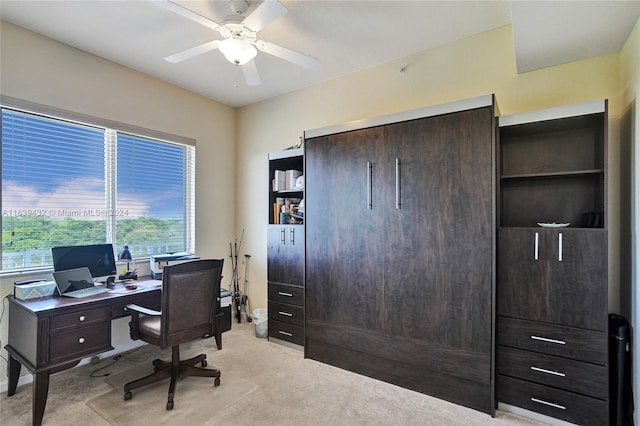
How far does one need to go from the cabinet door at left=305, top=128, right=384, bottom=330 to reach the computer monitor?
6.10 feet

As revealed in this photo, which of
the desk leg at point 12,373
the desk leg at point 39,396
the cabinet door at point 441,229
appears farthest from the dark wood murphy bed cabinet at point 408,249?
the desk leg at point 12,373

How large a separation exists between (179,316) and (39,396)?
930 mm

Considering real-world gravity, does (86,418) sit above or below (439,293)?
below

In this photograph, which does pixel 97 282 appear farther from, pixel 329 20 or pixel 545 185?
pixel 545 185

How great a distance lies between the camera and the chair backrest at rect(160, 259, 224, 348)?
226cm

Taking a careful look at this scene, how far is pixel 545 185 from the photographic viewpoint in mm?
2402

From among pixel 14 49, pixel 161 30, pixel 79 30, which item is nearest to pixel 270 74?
pixel 161 30

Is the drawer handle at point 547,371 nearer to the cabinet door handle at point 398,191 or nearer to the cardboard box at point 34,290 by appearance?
the cabinet door handle at point 398,191

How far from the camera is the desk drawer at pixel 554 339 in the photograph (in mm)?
1939

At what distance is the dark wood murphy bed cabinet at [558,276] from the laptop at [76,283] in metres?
3.18

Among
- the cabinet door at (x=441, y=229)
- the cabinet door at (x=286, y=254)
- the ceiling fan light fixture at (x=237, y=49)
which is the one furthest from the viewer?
the cabinet door at (x=286, y=254)

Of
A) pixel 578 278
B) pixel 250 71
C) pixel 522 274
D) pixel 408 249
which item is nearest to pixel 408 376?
pixel 408 249

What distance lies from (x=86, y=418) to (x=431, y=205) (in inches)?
113

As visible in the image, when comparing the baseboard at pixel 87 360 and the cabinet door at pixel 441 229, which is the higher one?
the cabinet door at pixel 441 229
